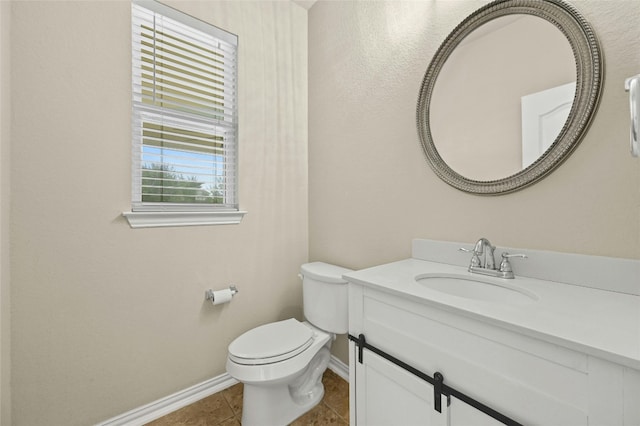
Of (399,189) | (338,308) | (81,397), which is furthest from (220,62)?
(81,397)

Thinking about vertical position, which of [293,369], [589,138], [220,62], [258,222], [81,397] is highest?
[220,62]

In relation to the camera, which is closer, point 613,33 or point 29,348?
point 613,33

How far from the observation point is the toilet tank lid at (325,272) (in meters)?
1.53

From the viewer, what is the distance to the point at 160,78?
1.51 m

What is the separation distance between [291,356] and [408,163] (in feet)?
3.65

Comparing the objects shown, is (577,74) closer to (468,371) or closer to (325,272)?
(468,371)

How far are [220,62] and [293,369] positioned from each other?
5.89 feet

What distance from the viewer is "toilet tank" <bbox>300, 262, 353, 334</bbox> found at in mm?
1518

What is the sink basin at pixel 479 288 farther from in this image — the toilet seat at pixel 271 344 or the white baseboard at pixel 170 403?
the white baseboard at pixel 170 403

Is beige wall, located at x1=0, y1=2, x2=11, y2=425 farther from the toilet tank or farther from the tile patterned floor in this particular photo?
the toilet tank

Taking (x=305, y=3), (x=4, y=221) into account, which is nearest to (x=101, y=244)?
(x=4, y=221)

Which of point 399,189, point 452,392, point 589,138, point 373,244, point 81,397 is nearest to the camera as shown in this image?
point 452,392

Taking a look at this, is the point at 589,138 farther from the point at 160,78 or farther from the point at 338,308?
the point at 160,78

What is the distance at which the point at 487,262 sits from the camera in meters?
1.05
